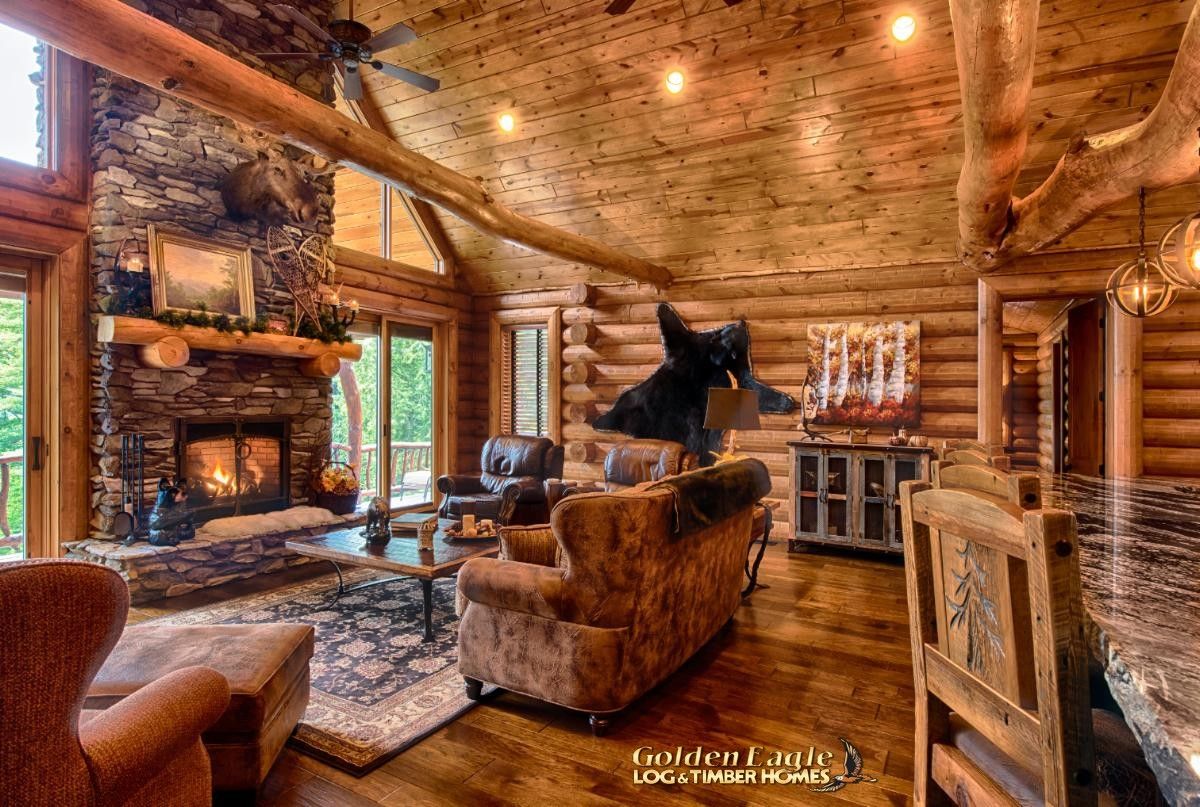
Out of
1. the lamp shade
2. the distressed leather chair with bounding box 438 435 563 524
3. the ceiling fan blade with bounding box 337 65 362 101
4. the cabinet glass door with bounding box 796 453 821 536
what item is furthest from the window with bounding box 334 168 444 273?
the cabinet glass door with bounding box 796 453 821 536

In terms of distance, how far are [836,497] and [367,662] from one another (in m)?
3.96

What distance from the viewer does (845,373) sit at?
5.86 metres

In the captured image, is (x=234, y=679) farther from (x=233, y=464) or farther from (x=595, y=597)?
(x=233, y=464)

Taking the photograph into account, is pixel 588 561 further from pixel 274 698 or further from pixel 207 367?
pixel 207 367

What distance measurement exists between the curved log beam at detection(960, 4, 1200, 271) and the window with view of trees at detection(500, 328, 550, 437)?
195 inches

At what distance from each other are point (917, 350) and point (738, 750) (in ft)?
14.3

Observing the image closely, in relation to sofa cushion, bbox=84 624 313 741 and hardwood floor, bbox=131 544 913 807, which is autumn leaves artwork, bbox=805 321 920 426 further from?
sofa cushion, bbox=84 624 313 741

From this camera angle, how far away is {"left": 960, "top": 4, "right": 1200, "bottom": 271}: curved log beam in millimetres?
2309

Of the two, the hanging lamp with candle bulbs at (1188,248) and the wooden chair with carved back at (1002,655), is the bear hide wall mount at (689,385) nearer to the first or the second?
the hanging lamp with candle bulbs at (1188,248)

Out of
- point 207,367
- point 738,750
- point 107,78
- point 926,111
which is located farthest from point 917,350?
point 107,78

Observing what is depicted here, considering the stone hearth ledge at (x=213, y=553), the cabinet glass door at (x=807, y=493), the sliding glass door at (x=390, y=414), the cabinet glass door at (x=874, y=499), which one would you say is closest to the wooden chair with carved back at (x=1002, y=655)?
the cabinet glass door at (x=874, y=499)

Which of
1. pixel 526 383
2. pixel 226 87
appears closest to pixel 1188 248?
pixel 226 87

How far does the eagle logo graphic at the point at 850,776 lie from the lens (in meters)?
2.15

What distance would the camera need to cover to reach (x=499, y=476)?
5.87m
